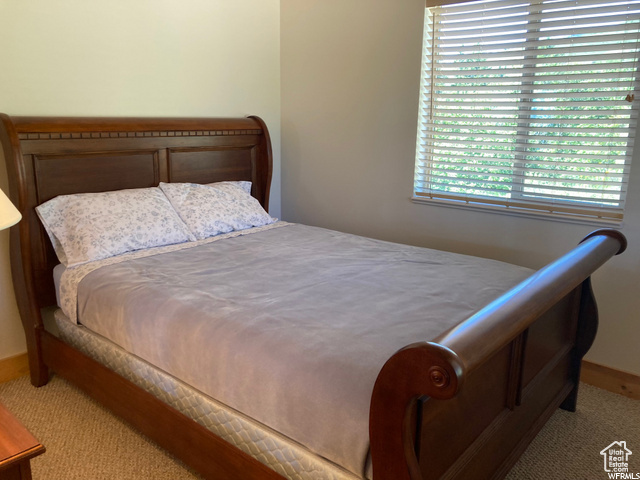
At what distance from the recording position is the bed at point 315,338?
3.89 ft

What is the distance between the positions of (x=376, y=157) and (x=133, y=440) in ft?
6.75

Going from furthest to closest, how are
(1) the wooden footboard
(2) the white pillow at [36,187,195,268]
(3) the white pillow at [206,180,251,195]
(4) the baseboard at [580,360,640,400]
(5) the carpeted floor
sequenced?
(3) the white pillow at [206,180,251,195]
(4) the baseboard at [580,360,640,400]
(2) the white pillow at [36,187,195,268]
(5) the carpeted floor
(1) the wooden footboard

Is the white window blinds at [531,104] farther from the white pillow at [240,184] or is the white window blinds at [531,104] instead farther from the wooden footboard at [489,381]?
the white pillow at [240,184]

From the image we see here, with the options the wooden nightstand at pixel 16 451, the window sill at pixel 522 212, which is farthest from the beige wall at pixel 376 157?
the wooden nightstand at pixel 16 451

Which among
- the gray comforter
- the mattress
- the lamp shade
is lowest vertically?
the mattress

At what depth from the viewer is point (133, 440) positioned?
209 centimetres

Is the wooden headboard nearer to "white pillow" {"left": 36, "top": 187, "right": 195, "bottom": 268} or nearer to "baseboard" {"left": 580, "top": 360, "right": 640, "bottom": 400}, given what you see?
"white pillow" {"left": 36, "top": 187, "right": 195, "bottom": 268}

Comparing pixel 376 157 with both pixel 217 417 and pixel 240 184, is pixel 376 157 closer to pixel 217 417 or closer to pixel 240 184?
pixel 240 184

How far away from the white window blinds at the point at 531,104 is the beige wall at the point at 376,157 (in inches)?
4.1

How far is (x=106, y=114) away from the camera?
269cm

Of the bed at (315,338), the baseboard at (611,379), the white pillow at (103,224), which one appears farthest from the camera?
the baseboard at (611,379)

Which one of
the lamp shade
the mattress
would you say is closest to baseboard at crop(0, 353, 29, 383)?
the mattress

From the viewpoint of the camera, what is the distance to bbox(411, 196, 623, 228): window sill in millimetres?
2449

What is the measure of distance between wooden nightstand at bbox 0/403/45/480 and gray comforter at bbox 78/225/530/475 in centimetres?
53
